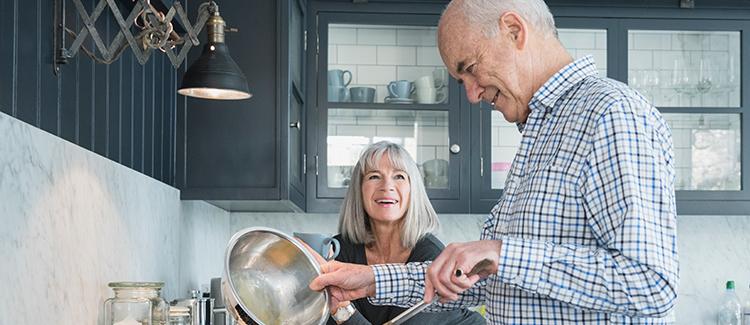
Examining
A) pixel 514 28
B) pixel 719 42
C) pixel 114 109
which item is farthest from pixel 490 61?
pixel 719 42

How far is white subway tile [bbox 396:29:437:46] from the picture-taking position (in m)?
4.58

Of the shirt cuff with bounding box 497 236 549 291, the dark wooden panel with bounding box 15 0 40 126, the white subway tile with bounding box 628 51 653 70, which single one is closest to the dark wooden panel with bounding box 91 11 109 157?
the dark wooden panel with bounding box 15 0 40 126

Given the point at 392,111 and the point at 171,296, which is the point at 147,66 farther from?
the point at 392,111

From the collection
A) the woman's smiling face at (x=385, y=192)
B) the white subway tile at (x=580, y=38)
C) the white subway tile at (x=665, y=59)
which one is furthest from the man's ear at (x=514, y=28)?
the white subway tile at (x=665, y=59)

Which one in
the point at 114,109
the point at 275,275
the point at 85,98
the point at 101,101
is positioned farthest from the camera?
the point at 114,109

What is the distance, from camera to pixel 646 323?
162cm

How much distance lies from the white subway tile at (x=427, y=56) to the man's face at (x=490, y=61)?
110 inches

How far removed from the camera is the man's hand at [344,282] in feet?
6.16

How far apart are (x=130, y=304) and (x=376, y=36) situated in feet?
7.68

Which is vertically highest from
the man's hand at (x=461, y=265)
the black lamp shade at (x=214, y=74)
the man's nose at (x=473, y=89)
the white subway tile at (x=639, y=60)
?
the white subway tile at (x=639, y=60)

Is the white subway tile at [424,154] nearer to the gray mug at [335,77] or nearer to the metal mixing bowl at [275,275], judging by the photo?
the gray mug at [335,77]

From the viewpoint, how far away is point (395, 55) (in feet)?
15.1

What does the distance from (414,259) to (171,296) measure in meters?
0.76

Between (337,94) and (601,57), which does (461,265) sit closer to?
(337,94)
